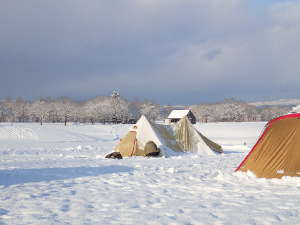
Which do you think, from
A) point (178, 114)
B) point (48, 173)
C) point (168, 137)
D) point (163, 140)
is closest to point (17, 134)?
point (168, 137)

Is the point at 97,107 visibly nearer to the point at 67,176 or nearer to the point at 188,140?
the point at 188,140

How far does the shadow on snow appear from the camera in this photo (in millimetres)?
8634

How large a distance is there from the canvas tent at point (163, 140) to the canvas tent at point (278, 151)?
733 cm

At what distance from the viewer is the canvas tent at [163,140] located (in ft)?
53.9

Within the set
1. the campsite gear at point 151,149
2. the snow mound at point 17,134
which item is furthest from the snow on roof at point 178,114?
the campsite gear at point 151,149

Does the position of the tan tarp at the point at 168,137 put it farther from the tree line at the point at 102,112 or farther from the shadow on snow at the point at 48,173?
the tree line at the point at 102,112

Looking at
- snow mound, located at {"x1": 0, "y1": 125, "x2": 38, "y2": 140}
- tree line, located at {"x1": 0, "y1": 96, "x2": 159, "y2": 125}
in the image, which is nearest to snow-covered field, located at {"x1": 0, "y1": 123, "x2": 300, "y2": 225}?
snow mound, located at {"x1": 0, "y1": 125, "x2": 38, "y2": 140}

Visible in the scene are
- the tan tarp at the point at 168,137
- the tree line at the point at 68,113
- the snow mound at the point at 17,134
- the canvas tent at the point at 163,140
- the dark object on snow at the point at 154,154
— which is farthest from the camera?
the tree line at the point at 68,113

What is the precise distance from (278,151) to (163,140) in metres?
8.81

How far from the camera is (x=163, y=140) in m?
17.2

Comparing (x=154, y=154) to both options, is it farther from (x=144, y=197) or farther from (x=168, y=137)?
(x=144, y=197)

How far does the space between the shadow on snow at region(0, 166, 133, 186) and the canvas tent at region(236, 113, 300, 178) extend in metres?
4.27

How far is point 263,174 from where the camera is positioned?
8.84m

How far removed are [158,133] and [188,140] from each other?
6.72ft
